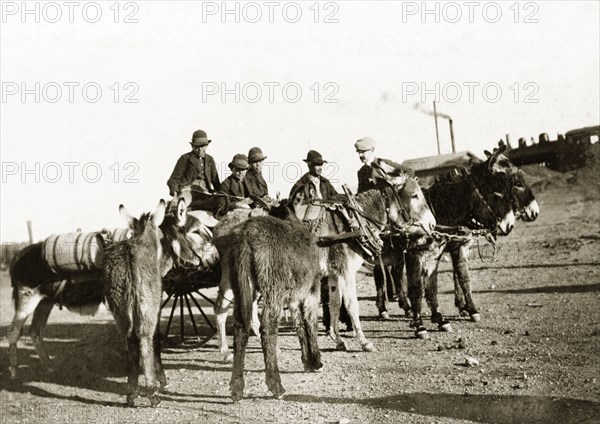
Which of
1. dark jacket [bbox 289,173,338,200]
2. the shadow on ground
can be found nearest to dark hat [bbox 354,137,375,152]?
dark jacket [bbox 289,173,338,200]

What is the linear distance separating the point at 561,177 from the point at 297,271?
3039 cm

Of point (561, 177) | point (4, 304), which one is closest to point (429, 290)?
point (4, 304)

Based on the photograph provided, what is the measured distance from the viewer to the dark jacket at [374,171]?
9.05m

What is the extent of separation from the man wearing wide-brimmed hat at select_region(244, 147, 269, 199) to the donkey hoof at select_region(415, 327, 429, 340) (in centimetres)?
335

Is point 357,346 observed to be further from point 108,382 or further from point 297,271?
point 108,382

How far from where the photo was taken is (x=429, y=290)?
31.2 ft

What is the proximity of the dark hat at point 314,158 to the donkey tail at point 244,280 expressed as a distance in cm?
358

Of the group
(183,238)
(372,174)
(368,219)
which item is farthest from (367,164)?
(183,238)

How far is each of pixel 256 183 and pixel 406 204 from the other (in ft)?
8.53

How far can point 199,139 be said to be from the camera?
9.50 metres

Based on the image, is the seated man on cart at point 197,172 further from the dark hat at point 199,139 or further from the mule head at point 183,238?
the mule head at point 183,238

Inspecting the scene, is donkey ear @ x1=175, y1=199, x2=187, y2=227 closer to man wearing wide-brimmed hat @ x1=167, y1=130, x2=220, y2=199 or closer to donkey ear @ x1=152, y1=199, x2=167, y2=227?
donkey ear @ x1=152, y1=199, x2=167, y2=227

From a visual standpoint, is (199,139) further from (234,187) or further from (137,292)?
(137,292)

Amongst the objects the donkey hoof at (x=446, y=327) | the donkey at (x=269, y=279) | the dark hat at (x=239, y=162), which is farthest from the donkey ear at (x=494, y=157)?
the donkey at (x=269, y=279)
